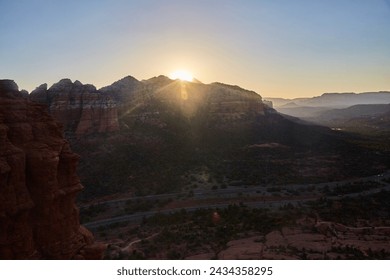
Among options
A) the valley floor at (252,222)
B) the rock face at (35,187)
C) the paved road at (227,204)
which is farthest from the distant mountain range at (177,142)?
the rock face at (35,187)

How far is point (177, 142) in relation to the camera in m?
65.9

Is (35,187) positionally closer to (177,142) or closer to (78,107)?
(78,107)

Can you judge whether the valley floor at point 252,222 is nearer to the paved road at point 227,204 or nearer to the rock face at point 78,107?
the paved road at point 227,204

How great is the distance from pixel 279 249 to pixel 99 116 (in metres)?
43.9

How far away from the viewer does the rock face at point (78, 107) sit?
57625 millimetres

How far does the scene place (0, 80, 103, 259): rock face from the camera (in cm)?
1220

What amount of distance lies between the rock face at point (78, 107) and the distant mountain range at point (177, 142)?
0.50 feet

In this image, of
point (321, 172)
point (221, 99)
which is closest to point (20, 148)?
point (321, 172)

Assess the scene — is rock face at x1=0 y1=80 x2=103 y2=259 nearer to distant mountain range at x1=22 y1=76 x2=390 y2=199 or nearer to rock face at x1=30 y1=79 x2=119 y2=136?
distant mountain range at x1=22 y1=76 x2=390 y2=199

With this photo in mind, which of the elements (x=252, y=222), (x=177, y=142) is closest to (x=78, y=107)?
(x=177, y=142)

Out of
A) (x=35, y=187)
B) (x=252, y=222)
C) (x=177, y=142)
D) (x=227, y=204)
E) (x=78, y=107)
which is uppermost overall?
(x=78, y=107)

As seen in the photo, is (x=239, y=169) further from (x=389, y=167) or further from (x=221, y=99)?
(x=221, y=99)

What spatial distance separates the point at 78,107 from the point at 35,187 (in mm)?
47968

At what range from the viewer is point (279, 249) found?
940 inches
